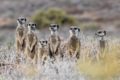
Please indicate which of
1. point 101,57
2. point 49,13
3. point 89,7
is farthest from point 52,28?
point 89,7

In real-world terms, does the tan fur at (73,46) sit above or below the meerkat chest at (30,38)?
below

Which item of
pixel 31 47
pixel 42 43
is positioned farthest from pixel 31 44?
pixel 42 43

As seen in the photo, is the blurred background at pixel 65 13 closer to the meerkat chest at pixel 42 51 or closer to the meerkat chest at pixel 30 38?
the meerkat chest at pixel 30 38

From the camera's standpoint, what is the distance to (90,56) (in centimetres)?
1305

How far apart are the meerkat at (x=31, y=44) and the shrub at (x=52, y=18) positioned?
20611 millimetres

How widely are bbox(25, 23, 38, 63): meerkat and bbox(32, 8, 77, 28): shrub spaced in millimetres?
20611

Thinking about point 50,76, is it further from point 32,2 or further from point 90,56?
point 32,2

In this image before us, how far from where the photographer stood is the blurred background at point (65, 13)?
3534cm

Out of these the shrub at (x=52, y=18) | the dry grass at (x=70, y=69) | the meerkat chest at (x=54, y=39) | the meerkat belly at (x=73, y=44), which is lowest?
the dry grass at (x=70, y=69)

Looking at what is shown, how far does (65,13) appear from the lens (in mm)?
38750

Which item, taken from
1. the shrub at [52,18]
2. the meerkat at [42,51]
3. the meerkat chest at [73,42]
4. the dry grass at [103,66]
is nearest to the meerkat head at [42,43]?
the meerkat at [42,51]

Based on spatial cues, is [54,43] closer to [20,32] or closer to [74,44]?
[74,44]

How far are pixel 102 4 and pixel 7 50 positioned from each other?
3212 cm

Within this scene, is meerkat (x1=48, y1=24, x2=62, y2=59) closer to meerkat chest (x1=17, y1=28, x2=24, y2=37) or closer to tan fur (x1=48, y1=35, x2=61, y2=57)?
tan fur (x1=48, y1=35, x2=61, y2=57)
